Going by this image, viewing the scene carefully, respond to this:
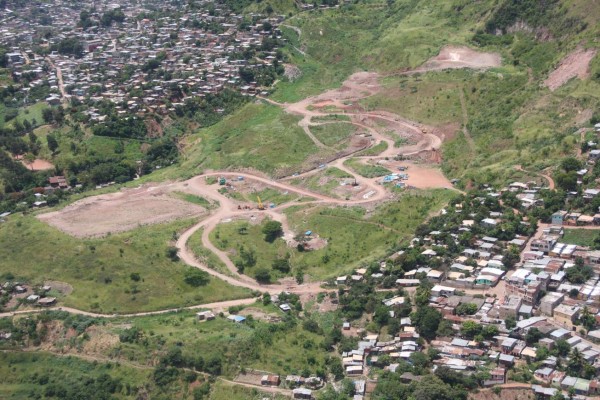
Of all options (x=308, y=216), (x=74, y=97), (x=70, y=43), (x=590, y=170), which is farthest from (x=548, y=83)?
(x=70, y=43)

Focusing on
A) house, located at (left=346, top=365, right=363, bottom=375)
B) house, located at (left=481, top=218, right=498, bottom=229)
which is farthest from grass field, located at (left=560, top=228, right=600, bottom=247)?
house, located at (left=346, top=365, right=363, bottom=375)

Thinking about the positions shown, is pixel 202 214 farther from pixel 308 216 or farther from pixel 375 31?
pixel 375 31

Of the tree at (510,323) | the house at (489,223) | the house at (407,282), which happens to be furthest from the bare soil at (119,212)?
the tree at (510,323)

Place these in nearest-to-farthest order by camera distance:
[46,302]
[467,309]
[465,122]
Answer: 1. [467,309]
2. [46,302]
3. [465,122]

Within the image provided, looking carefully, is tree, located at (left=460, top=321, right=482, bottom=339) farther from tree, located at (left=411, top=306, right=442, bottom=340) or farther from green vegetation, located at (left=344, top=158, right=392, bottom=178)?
green vegetation, located at (left=344, top=158, right=392, bottom=178)

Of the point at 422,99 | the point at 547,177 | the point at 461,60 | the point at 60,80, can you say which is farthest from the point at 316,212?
the point at 60,80

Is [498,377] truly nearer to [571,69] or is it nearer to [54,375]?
[54,375]
